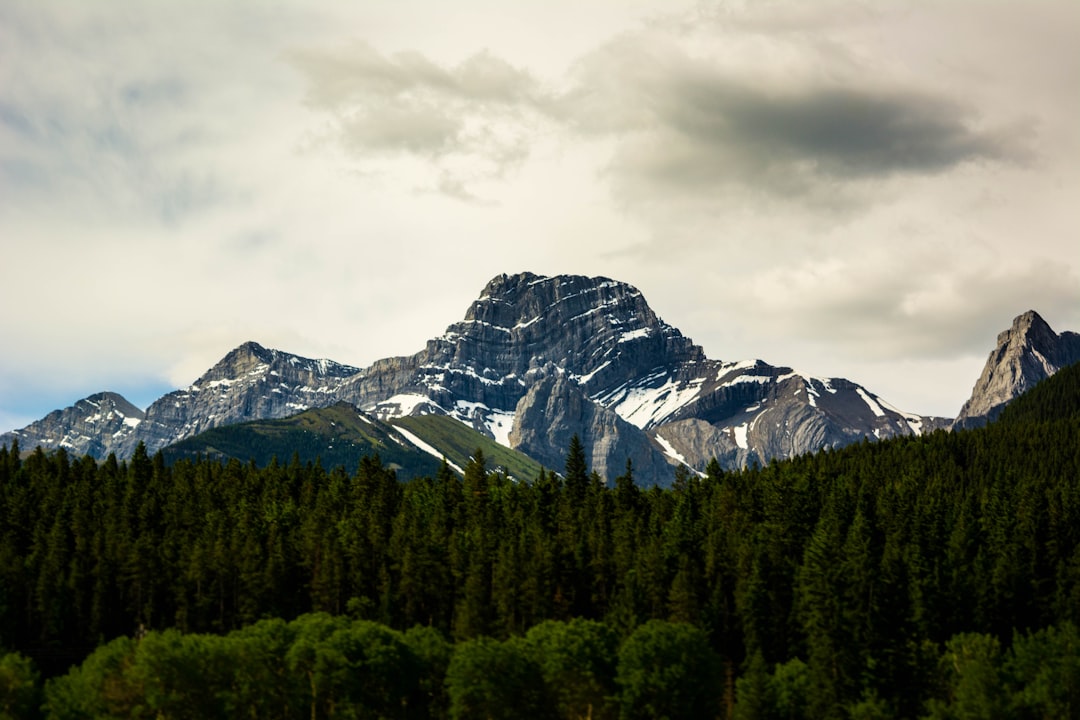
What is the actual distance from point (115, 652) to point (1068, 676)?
8654 centimetres

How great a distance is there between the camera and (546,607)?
143250 millimetres

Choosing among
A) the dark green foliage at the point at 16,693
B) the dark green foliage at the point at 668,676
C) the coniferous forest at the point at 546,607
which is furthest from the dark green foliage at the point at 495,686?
the dark green foliage at the point at 16,693

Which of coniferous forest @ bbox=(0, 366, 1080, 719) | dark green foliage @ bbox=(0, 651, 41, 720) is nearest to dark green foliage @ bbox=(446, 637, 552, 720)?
coniferous forest @ bbox=(0, 366, 1080, 719)

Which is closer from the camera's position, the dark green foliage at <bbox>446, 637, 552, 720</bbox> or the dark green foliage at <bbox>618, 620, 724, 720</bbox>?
the dark green foliage at <bbox>446, 637, 552, 720</bbox>

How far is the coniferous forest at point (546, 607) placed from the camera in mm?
108812

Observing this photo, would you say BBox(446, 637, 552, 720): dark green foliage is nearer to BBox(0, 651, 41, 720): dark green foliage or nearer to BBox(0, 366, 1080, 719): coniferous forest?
BBox(0, 366, 1080, 719): coniferous forest

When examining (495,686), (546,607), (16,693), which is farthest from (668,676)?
(16,693)

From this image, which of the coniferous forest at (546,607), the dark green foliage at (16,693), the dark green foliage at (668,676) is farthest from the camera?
the dark green foliage at (668,676)

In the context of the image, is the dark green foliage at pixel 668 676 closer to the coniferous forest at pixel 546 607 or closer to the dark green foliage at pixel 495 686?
the coniferous forest at pixel 546 607

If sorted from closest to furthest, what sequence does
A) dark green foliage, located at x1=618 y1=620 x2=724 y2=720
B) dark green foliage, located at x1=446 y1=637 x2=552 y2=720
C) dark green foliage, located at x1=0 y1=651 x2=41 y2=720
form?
dark green foliage, located at x1=0 y1=651 x2=41 y2=720 < dark green foliage, located at x1=446 y1=637 x2=552 y2=720 < dark green foliage, located at x1=618 y1=620 x2=724 y2=720

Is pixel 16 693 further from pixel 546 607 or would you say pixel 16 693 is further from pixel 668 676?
pixel 546 607

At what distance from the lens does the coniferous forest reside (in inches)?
4284

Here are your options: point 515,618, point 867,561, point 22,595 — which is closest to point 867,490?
point 867,561

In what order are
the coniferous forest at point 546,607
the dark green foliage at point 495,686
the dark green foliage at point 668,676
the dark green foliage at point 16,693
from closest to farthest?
the dark green foliage at point 16,693
the dark green foliage at point 495,686
the coniferous forest at point 546,607
the dark green foliage at point 668,676
